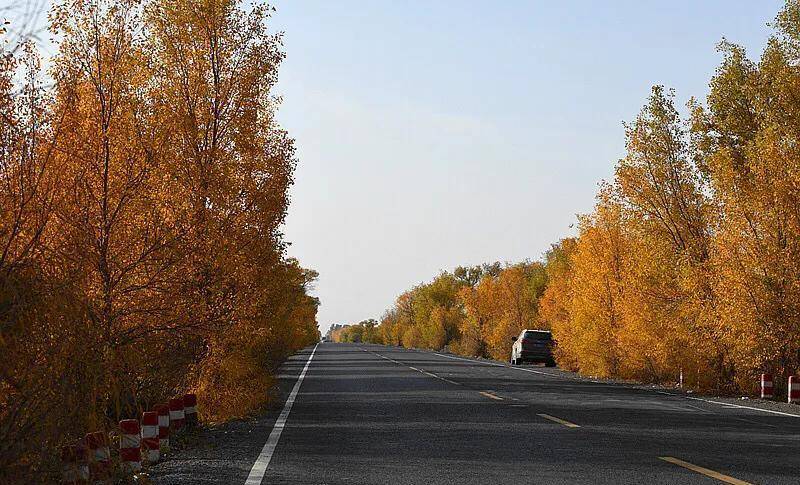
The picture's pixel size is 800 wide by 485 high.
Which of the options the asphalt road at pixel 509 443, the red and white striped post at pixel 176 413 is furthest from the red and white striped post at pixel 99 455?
the red and white striped post at pixel 176 413

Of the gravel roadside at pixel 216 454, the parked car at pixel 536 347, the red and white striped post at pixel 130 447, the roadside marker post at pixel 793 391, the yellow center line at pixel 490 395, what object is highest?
the parked car at pixel 536 347

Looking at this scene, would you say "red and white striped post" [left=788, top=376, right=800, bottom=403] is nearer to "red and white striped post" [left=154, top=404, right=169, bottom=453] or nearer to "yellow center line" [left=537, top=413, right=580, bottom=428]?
"yellow center line" [left=537, top=413, right=580, bottom=428]

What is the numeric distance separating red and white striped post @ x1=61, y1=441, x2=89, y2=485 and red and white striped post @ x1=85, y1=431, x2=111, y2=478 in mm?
56

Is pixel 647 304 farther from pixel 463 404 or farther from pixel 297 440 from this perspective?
pixel 297 440

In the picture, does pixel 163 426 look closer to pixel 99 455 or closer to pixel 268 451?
pixel 268 451

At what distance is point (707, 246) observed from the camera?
29656 millimetres

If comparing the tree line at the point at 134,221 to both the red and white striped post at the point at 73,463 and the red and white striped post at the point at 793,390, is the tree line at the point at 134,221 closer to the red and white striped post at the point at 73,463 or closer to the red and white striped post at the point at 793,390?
the red and white striped post at the point at 73,463

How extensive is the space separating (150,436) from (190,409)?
392 cm

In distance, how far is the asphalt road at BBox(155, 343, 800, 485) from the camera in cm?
1049

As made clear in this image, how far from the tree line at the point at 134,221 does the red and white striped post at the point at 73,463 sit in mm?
209

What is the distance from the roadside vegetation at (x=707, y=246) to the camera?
83.1ft

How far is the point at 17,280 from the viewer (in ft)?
22.0

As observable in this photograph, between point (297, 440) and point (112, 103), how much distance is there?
215 inches

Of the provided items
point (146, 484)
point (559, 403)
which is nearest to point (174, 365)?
point (146, 484)
